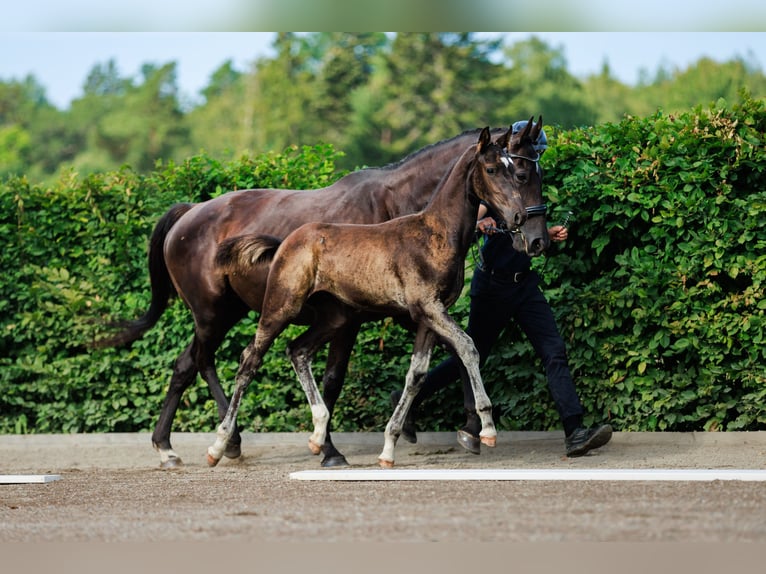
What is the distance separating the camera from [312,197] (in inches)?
332

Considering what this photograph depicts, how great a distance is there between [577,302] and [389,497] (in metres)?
3.57

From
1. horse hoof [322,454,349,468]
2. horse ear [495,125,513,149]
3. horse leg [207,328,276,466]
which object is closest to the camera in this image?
horse ear [495,125,513,149]

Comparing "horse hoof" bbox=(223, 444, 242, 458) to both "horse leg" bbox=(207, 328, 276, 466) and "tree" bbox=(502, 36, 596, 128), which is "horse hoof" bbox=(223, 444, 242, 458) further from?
"tree" bbox=(502, 36, 596, 128)

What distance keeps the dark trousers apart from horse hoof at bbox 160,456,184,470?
8.00 ft

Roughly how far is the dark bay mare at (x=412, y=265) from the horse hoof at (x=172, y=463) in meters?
1.63

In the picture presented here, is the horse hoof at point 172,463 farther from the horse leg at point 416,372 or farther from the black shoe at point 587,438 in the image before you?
the black shoe at point 587,438

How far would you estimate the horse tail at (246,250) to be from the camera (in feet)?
26.2

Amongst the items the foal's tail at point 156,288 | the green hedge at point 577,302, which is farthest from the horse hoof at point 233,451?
the foal's tail at point 156,288

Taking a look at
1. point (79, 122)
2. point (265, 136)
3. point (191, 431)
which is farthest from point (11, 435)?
point (79, 122)

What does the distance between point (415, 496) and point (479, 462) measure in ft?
7.67

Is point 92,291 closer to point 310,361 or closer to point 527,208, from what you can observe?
point 310,361

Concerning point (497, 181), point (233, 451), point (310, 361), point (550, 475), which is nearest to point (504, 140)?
point (497, 181)

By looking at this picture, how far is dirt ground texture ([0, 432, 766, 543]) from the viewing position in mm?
4242

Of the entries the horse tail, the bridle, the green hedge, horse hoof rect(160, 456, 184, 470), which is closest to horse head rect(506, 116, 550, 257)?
the bridle
